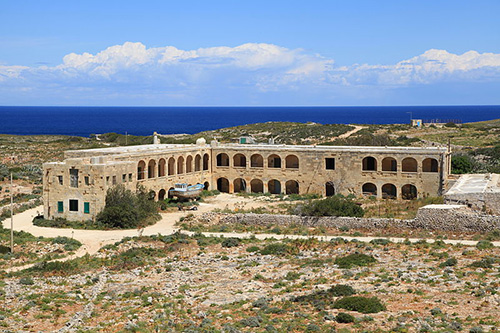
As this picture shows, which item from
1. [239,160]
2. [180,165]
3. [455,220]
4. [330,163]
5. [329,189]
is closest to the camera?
[455,220]

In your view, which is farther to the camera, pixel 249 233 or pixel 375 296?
pixel 249 233

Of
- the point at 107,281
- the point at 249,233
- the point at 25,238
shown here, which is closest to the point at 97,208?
the point at 25,238

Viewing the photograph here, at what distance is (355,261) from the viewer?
3133 cm

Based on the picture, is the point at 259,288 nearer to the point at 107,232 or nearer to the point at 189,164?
the point at 107,232

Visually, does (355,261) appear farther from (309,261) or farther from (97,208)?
(97,208)

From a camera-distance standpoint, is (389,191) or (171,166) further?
(171,166)

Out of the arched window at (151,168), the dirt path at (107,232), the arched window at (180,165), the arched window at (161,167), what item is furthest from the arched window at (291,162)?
the arched window at (151,168)

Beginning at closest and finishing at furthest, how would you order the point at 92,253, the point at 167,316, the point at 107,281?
the point at 167,316, the point at 107,281, the point at 92,253

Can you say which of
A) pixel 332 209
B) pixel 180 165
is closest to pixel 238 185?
pixel 180 165

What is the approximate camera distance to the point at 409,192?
53062 millimetres

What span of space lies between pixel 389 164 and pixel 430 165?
4275 mm

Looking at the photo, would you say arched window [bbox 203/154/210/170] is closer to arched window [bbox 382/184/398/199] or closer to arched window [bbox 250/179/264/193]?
arched window [bbox 250/179/264/193]

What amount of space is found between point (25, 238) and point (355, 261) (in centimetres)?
2079

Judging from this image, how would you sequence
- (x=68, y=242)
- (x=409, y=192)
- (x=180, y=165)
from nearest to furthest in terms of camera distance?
1. (x=68, y=242)
2. (x=409, y=192)
3. (x=180, y=165)
